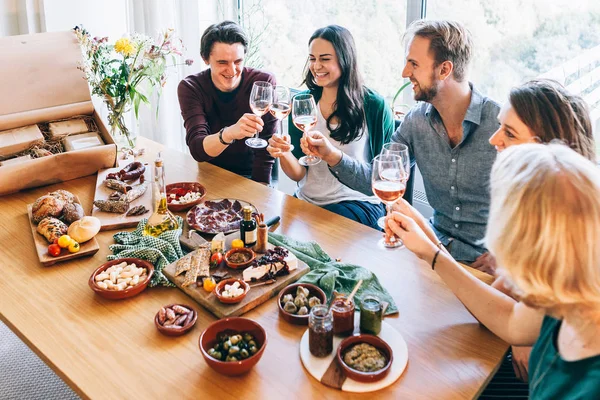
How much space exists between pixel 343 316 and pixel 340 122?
119cm

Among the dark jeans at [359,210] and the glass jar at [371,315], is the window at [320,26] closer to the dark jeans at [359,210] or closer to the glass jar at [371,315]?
the dark jeans at [359,210]

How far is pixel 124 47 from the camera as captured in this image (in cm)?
227

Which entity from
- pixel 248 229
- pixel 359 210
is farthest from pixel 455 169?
pixel 248 229

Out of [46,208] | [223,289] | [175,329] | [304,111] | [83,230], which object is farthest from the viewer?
[304,111]

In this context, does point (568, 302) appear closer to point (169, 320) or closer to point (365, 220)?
point (169, 320)

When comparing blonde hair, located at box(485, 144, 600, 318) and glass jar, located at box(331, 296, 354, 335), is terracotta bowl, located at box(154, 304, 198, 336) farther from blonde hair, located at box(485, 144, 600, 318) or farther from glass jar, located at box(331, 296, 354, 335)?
blonde hair, located at box(485, 144, 600, 318)

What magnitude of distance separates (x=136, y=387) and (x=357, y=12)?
251cm

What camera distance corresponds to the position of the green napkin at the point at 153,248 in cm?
157

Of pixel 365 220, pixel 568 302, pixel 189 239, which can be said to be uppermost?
pixel 568 302

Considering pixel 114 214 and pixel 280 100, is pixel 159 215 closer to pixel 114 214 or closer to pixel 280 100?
pixel 114 214

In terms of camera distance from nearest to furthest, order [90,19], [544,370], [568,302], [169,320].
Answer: [568,302] → [544,370] → [169,320] → [90,19]

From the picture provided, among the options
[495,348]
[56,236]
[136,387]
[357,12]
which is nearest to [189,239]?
[56,236]

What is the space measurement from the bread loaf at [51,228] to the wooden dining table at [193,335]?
65mm

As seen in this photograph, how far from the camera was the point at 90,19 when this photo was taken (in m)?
3.41
